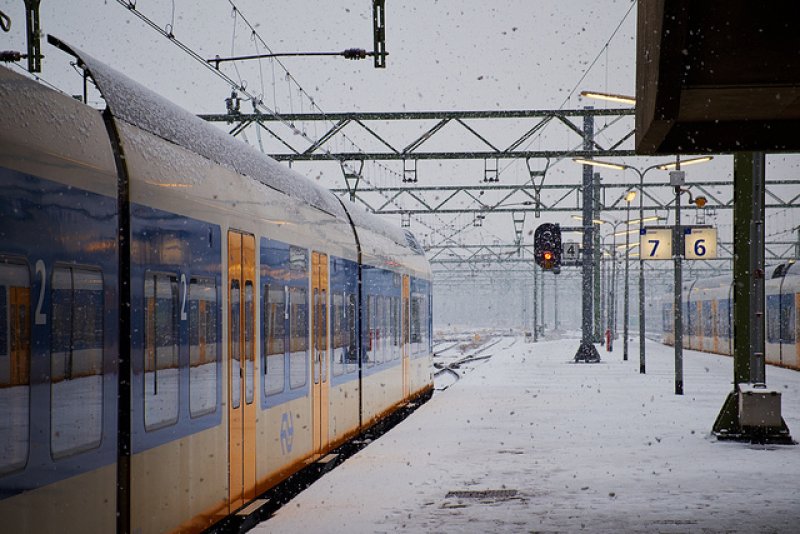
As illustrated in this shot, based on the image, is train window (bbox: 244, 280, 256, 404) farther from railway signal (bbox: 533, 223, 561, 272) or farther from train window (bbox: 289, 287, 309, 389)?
railway signal (bbox: 533, 223, 561, 272)

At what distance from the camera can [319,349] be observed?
43.4ft

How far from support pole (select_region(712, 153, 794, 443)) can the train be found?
6.06m

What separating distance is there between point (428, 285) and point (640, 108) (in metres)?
15.9

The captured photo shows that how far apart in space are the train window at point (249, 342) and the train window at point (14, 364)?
13.9 ft

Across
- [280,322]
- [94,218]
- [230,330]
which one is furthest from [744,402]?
[94,218]

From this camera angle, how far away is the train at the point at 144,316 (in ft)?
18.5

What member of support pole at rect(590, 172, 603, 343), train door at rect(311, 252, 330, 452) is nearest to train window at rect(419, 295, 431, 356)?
train door at rect(311, 252, 330, 452)

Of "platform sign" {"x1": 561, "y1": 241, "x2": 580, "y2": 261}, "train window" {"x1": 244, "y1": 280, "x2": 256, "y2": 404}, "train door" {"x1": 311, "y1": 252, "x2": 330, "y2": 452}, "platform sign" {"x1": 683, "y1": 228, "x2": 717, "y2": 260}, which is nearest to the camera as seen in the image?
"train window" {"x1": 244, "y1": 280, "x2": 256, "y2": 404}

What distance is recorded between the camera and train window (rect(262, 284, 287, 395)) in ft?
34.7

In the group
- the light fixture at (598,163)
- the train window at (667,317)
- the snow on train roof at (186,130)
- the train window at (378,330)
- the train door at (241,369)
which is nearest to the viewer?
the snow on train roof at (186,130)

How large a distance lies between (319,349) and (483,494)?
2904mm

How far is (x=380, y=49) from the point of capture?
1424cm

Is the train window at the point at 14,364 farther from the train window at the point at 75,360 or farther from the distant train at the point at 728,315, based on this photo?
the distant train at the point at 728,315

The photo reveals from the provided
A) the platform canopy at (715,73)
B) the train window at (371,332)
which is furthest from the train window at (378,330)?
the platform canopy at (715,73)
